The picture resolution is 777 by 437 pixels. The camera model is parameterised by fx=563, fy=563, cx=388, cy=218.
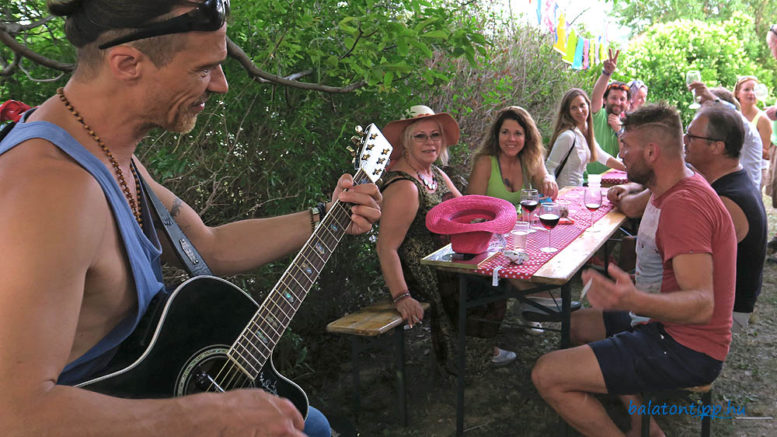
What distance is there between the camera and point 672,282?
2959mm

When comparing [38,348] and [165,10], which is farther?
[165,10]

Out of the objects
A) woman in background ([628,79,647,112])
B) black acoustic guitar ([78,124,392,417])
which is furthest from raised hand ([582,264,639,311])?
woman in background ([628,79,647,112])

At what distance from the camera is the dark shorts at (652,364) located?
2842mm

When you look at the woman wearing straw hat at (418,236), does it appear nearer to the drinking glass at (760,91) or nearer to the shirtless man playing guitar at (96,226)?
the shirtless man playing guitar at (96,226)

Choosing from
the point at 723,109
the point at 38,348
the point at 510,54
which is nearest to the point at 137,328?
the point at 38,348

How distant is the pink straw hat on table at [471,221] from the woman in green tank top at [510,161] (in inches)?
57.1

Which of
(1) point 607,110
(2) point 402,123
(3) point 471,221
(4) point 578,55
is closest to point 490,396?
(3) point 471,221

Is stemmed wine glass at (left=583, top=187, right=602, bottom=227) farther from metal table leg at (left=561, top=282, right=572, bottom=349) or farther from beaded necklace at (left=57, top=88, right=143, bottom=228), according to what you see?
beaded necklace at (left=57, top=88, right=143, bottom=228)

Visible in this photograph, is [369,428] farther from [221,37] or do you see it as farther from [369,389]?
[221,37]

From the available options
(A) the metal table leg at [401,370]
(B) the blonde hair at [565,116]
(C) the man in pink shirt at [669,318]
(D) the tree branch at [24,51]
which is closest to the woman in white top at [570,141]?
(B) the blonde hair at [565,116]

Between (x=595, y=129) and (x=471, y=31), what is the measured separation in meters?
5.62

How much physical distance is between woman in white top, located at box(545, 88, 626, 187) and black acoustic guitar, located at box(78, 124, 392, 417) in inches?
199

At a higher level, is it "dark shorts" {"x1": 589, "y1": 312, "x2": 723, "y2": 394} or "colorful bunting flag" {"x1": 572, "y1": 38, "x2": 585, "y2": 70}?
"colorful bunting flag" {"x1": 572, "y1": 38, "x2": 585, "y2": 70}

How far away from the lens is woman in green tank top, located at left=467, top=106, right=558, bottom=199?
5.27 m
